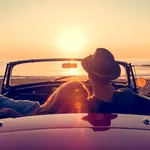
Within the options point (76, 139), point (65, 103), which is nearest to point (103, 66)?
point (65, 103)

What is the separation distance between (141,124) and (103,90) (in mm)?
878

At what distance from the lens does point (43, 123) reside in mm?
2590

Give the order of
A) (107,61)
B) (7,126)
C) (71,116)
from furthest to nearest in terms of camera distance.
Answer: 1. (107,61)
2. (71,116)
3. (7,126)

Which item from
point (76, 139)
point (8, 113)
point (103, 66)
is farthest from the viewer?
point (103, 66)

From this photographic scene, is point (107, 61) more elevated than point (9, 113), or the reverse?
point (107, 61)

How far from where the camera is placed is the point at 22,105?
3283 millimetres

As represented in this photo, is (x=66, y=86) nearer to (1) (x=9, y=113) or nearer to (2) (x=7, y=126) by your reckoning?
(1) (x=9, y=113)

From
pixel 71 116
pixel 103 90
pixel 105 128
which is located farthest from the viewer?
pixel 103 90

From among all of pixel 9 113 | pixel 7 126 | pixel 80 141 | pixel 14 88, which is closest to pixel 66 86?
pixel 9 113

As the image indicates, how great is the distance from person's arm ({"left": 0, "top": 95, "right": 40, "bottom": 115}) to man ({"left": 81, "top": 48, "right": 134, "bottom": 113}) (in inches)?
18.0

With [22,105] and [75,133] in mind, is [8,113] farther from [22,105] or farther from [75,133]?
[75,133]

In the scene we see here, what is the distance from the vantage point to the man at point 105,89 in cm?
329

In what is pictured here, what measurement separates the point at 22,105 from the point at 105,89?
721mm

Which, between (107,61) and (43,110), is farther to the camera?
(107,61)
